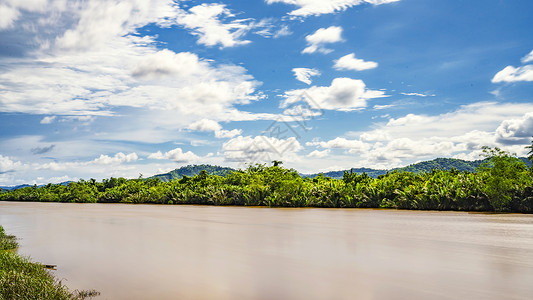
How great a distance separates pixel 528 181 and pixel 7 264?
88.5 ft

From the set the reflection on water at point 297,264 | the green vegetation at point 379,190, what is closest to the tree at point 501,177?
the green vegetation at point 379,190

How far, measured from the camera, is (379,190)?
33.1 m

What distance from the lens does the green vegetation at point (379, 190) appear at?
81.7ft

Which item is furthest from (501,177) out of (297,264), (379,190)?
(297,264)

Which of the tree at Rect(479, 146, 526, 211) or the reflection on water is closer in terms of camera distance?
the reflection on water

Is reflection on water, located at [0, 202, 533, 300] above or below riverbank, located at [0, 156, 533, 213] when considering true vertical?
below

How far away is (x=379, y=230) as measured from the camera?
52.5ft

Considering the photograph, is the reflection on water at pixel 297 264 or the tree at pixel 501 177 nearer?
the reflection on water at pixel 297 264

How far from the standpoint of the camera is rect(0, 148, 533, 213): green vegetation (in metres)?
24.9

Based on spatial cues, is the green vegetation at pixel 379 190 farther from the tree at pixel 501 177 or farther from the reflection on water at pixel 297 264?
the reflection on water at pixel 297 264

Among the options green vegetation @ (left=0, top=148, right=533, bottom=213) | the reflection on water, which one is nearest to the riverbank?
green vegetation @ (left=0, top=148, right=533, bottom=213)

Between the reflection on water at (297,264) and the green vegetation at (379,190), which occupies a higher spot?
the green vegetation at (379,190)

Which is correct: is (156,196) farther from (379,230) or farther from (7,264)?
(7,264)

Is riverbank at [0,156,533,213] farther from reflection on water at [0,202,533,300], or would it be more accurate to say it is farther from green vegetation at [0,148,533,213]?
reflection on water at [0,202,533,300]
